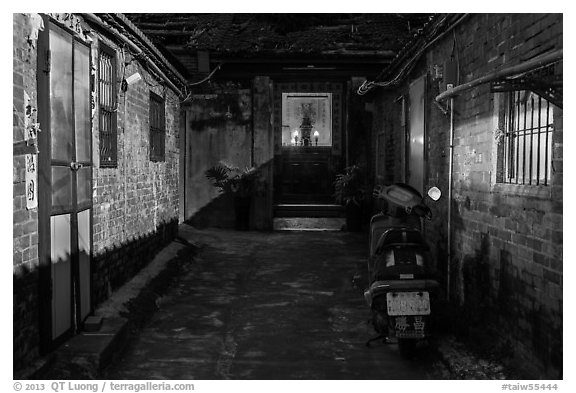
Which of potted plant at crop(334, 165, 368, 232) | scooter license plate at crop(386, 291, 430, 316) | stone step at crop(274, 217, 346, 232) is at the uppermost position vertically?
potted plant at crop(334, 165, 368, 232)

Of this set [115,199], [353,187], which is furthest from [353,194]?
[115,199]

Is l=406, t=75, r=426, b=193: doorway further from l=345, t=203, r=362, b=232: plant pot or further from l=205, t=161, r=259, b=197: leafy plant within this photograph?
l=205, t=161, r=259, b=197: leafy plant

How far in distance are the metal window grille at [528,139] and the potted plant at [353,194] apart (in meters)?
9.05

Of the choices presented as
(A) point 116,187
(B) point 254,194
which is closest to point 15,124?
(A) point 116,187

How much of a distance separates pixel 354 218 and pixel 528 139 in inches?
388

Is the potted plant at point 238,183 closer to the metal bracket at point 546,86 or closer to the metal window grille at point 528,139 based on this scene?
the metal window grille at point 528,139

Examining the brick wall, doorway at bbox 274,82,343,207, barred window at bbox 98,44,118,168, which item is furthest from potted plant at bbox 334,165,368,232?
barred window at bbox 98,44,118,168

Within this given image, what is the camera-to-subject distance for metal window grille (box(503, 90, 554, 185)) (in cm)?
461

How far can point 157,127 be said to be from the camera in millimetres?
10109

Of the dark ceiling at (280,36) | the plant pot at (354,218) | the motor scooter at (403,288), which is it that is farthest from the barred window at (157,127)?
the plant pot at (354,218)

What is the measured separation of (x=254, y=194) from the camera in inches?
601

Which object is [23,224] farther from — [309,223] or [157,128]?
[309,223]

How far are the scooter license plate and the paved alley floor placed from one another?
0.57 metres

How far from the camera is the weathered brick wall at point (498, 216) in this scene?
165 inches
